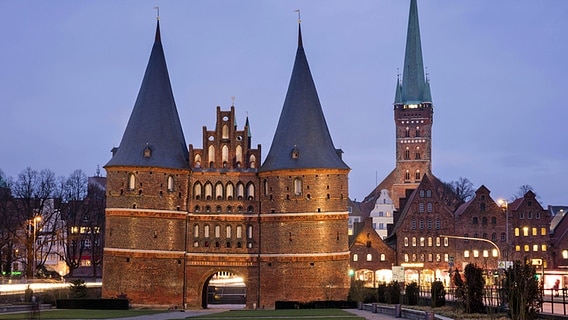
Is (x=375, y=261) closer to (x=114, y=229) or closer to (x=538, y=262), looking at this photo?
(x=538, y=262)

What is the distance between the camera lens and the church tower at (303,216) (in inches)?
2753

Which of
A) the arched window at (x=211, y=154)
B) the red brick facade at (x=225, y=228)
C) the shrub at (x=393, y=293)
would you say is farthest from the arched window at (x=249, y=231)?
the shrub at (x=393, y=293)

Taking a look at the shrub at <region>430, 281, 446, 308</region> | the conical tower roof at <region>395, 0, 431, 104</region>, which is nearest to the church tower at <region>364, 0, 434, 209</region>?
the conical tower roof at <region>395, 0, 431, 104</region>

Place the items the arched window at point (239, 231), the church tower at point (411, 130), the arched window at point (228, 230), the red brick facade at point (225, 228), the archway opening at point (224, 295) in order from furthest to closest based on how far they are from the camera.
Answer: the church tower at point (411, 130) < the archway opening at point (224, 295) < the arched window at point (228, 230) < the arched window at point (239, 231) < the red brick facade at point (225, 228)

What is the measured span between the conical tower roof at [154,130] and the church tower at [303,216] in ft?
24.9

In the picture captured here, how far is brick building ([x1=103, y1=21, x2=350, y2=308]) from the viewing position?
228ft

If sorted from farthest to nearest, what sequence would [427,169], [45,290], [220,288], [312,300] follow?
[427,169] → [220,288] → [312,300] → [45,290]

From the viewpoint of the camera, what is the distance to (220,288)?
108188mm

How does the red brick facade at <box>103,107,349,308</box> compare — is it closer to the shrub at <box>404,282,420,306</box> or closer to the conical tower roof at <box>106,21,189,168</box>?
the conical tower roof at <box>106,21,189,168</box>

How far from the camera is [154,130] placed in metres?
Result: 71.6

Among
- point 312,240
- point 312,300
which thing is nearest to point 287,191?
point 312,240

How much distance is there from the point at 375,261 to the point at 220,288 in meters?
22.9

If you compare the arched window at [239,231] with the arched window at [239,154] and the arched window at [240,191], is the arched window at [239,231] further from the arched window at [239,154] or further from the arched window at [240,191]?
the arched window at [239,154]

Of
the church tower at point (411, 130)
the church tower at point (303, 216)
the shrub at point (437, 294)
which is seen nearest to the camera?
the shrub at point (437, 294)
